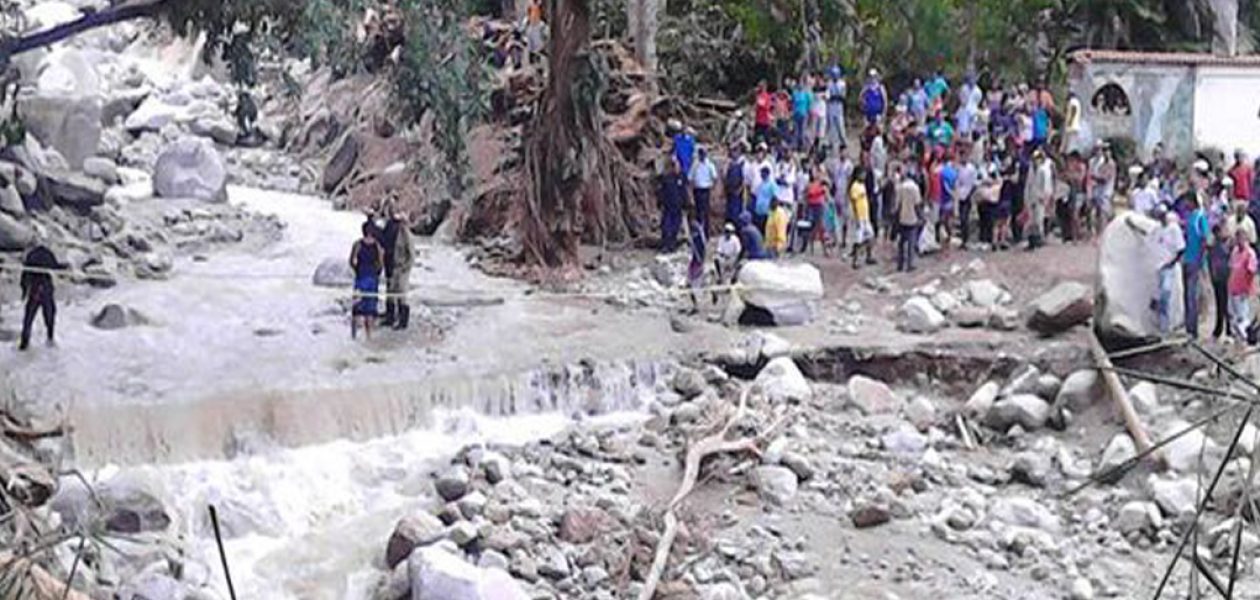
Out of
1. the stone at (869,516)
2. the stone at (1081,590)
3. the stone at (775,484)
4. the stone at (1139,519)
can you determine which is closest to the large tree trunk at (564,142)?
the stone at (775,484)

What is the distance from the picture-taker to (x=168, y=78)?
3291cm

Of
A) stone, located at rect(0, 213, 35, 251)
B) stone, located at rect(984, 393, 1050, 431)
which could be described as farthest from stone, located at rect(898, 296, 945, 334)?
stone, located at rect(0, 213, 35, 251)

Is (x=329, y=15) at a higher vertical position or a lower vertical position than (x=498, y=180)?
higher

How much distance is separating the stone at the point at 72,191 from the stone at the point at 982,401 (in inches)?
435

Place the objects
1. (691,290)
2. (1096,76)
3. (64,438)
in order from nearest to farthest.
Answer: (64,438) < (691,290) < (1096,76)

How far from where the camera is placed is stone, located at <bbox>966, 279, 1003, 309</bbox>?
56.2ft

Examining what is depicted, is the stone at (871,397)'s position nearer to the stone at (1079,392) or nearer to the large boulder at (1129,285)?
the stone at (1079,392)

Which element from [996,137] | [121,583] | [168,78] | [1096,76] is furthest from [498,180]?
[168,78]

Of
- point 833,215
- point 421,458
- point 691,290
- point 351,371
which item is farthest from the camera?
point 833,215

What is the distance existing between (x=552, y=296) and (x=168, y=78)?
17.3m

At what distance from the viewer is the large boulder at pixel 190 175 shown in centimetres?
2308

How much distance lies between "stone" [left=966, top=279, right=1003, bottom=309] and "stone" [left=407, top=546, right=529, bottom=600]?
748cm

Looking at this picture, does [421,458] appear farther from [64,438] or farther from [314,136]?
[314,136]

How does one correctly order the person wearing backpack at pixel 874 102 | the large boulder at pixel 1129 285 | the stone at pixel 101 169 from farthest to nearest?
1. the stone at pixel 101 169
2. the person wearing backpack at pixel 874 102
3. the large boulder at pixel 1129 285
